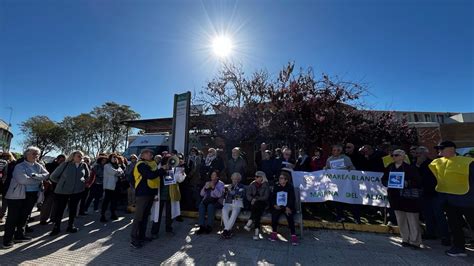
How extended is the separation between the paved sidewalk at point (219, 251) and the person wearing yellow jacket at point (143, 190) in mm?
310

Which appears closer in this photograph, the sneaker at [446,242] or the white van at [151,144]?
the sneaker at [446,242]

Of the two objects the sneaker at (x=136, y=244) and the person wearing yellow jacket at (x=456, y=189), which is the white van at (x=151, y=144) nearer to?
the sneaker at (x=136, y=244)

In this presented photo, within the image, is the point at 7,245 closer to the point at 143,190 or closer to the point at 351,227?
the point at 143,190

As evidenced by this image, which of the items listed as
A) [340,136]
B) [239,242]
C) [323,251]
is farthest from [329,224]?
[340,136]

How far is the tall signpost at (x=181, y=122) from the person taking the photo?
31.3 feet

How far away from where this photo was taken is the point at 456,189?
15.8ft

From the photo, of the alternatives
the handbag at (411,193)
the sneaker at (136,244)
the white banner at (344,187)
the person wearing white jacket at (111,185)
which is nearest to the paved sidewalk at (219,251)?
the sneaker at (136,244)

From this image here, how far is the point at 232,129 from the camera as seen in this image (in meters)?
12.1

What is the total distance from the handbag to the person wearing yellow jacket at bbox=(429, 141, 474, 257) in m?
0.47

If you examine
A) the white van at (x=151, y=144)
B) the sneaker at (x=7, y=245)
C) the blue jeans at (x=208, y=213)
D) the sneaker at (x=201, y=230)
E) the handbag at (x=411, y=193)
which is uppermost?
the white van at (x=151, y=144)

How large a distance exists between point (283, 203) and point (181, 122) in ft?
18.2

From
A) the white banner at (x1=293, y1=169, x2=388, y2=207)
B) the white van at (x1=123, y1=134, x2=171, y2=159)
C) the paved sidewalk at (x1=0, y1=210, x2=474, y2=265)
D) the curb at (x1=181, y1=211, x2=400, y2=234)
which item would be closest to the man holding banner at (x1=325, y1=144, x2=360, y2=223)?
the white banner at (x1=293, y1=169, x2=388, y2=207)

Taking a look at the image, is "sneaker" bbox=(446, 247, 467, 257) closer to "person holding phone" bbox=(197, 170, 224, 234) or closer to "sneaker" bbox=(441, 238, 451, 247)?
"sneaker" bbox=(441, 238, 451, 247)

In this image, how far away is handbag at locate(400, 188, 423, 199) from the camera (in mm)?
4965
